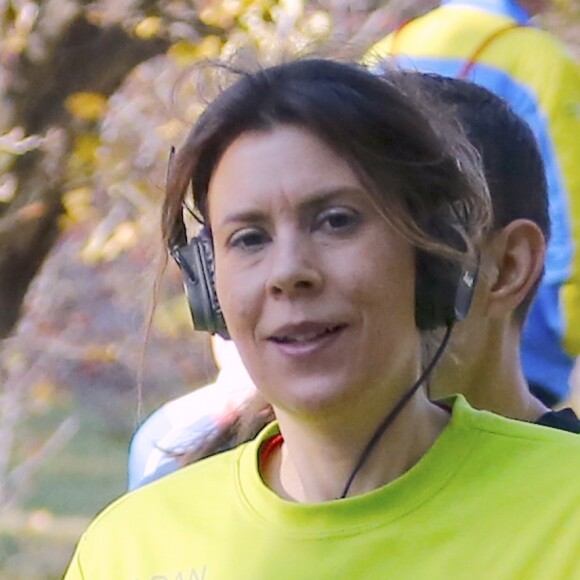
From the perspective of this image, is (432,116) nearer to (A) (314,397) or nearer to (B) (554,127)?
(A) (314,397)

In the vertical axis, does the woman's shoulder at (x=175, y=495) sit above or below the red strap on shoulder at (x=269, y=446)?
below

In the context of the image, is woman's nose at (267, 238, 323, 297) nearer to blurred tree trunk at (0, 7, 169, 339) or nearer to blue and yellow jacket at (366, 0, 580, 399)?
blue and yellow jacket at (366, 0, 580, 399)

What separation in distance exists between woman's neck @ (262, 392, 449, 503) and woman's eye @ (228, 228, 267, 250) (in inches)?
6.6

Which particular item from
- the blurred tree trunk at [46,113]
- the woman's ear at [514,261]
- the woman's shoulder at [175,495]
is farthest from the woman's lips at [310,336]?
the blurred tree trunk at [46,113]

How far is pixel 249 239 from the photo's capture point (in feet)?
3.79

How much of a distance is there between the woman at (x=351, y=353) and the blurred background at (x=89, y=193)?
0.56m

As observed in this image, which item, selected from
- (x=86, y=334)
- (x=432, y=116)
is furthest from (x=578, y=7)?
(x=432, y=116)

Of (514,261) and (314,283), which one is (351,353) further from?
(514,261)

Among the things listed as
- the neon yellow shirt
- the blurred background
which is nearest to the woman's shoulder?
the neon yellow shirt

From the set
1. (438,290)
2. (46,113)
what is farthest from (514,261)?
(46,113)

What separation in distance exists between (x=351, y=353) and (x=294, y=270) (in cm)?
9

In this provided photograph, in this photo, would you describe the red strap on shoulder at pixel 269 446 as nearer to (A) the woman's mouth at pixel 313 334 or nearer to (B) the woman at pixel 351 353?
(B) the woman at pixel 351 353

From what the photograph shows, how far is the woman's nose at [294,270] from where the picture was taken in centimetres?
109

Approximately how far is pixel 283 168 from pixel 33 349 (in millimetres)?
3418
